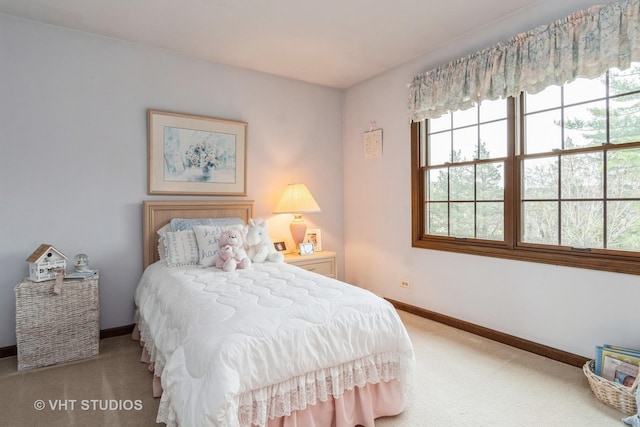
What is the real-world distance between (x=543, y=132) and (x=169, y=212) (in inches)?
128

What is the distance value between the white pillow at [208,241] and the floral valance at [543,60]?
88.8 inches

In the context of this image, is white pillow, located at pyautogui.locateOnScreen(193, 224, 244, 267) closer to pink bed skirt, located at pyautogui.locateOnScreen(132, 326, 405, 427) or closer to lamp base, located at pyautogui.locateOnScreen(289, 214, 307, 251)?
lamp base, located at pyautogui.locateOnScreen(289, 214, 307, 251)

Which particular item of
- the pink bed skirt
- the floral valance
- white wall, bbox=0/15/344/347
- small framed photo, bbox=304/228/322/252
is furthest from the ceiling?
the pink bed skirt

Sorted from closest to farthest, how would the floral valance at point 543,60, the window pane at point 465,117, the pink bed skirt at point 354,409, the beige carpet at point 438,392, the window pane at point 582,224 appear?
1. the pink bed skirt at point 354,409
2. the beige carpet at point 438,392
3. the floral valance at point 543,60
4. the window pane at point 582,224
5. the window pane at point 465,117

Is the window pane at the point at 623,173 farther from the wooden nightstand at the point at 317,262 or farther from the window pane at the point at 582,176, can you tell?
the wooden nightstand at the point at 317,262

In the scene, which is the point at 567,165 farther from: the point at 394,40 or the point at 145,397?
the point at 145,397

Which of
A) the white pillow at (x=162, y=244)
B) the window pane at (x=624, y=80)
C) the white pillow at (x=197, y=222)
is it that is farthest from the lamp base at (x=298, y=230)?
the window pane at (x=624, y=80)

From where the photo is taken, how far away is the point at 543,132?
8.59 ft

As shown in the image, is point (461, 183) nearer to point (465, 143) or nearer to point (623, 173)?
point (465, 143)

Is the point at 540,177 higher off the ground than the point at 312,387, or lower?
higher

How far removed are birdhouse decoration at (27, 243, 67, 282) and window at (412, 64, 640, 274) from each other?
3.11m

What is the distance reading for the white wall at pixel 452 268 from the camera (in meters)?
2.31

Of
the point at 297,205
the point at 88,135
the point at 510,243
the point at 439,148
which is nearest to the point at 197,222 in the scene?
the point at 297,205

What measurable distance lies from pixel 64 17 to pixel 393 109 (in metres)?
3.01
